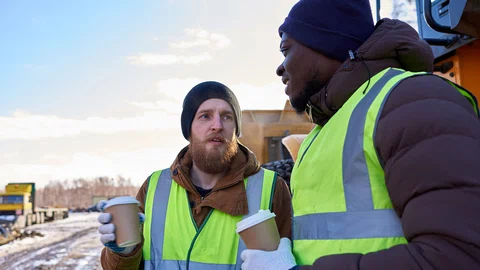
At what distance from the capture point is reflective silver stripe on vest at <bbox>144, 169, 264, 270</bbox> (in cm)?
256

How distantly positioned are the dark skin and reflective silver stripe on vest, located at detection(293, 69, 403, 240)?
0.33m

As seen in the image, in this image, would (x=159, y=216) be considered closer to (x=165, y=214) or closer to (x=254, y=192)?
(x=165, y=214)

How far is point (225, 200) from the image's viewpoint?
8.95 ft

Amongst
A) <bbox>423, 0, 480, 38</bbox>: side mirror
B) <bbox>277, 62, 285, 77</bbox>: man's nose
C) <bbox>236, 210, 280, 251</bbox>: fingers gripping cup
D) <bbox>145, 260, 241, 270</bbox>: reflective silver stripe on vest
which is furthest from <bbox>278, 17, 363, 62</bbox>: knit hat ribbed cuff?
<bbox>423, 0, 480, 38</bbox>: side mirror

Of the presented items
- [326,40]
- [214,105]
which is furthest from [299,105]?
[214,105]

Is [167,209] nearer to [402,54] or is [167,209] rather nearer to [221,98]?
[221,98]

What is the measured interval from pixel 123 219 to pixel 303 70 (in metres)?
1.05

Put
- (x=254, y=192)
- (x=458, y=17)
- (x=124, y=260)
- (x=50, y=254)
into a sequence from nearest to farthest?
(x=124, y=260), (x=254, y=192), (x=458, y=17), (x=50, y=254)

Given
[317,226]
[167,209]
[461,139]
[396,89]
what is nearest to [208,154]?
[167,209]

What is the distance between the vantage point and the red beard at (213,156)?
305cm

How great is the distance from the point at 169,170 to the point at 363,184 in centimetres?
197

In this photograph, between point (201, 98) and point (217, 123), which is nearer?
point (217, 123)

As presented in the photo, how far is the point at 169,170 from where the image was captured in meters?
3.07

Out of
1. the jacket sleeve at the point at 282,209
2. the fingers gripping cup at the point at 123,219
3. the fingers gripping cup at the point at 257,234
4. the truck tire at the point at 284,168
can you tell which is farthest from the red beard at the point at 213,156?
the truck tire at the point at 284,168
